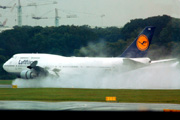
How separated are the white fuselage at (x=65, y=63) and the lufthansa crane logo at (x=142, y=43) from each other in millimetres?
2295

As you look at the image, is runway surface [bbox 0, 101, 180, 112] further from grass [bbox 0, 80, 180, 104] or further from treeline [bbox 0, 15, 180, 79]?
treeline [bbox 0, 15, 180, 79]

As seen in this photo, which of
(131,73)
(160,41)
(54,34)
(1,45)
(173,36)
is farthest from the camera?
(54,34)

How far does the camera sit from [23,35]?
313ft

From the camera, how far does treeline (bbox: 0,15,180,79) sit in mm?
78812

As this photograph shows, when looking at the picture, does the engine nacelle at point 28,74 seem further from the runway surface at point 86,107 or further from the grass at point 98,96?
the runway surface at point 86,107

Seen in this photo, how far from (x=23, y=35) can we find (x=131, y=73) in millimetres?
47447

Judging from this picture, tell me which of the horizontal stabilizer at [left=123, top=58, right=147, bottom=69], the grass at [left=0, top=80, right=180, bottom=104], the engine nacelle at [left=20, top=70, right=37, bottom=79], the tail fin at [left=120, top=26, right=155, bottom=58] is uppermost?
the tail fin at [left=120, top=26, right=155, bottom=58]

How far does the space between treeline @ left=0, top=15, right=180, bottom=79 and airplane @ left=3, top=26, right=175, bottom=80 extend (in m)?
19.2

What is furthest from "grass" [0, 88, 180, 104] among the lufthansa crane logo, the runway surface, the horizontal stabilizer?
the lufthansa crane logo

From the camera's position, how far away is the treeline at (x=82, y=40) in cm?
7881

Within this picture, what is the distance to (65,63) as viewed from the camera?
59.5 m

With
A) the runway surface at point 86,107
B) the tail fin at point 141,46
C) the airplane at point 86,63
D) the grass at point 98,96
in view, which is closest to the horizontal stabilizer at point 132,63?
the airplane at point 86,63
